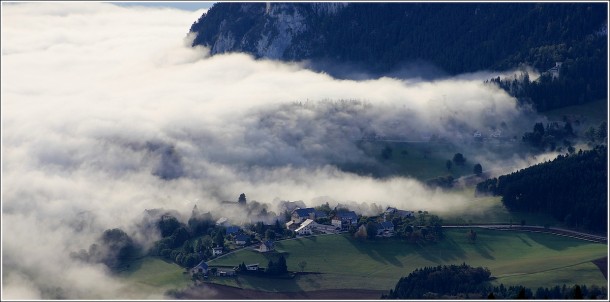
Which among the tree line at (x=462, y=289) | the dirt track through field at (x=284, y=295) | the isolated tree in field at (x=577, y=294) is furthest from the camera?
the dirt track through field at (x=284, y=295)

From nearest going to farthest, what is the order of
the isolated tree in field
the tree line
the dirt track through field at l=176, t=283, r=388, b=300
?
the isolated tree in field
the tree line
the dirt track through field at l=176, t=283, r=388, b=300

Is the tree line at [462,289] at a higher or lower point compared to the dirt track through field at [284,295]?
higher

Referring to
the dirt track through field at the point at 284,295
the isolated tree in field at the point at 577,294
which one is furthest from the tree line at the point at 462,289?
the isolated tree in field at the point at 577,294

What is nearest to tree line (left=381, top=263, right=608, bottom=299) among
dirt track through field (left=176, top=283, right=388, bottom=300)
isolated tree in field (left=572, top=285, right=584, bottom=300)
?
dirt track through field (left=176, top=283, right=388, bottom=300)

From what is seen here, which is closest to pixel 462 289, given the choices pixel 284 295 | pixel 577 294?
pixel 284 295

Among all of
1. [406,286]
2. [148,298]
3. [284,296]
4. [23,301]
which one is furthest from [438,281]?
[23,301]

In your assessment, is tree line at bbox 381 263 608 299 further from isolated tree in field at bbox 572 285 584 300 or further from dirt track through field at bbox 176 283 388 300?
isolated tree in field at bbox 572 285 584 300

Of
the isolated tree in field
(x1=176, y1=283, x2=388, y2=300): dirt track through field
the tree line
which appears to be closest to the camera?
the isolated tree in field

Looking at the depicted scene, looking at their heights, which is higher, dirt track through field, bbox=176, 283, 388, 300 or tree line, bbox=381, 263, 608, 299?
tree line, bbox=381, 263, 608, 299

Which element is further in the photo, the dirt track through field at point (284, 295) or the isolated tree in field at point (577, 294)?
the dirt track through field at point (284, 295)

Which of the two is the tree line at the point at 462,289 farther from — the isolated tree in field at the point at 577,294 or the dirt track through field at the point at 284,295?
the isolated tree in field at the point at 577,294

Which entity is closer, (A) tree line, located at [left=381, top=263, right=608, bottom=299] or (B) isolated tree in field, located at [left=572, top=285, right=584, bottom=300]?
(B) isolated tree in field, located at [left=572, top=285, right=584, bottom=300]
